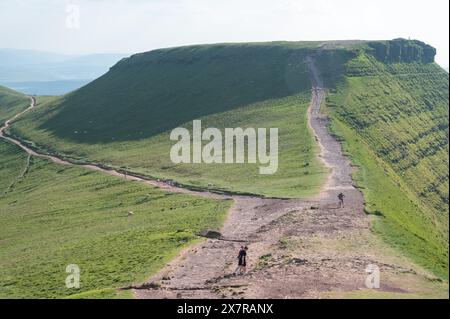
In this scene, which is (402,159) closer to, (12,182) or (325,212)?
(325,212)

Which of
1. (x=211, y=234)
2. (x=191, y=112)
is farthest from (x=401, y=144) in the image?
(x=211, y=234)

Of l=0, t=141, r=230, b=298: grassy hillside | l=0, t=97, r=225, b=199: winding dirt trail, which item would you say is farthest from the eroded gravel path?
l=0, t=97, r=225, b=199: winding dirt trail

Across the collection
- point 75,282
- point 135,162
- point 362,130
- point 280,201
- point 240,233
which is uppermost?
point 362,130

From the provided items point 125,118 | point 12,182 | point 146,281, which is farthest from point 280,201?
point 125,118

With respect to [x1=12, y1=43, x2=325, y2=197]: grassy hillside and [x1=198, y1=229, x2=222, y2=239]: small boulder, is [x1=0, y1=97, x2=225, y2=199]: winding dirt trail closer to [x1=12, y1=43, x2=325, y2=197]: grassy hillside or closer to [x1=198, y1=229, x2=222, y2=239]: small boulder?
[x1=12, y1=43, x2=325, y2=197]: grassy hillside

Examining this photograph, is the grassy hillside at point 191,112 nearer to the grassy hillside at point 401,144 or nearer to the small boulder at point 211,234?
the grassy hillside at point 401,144
